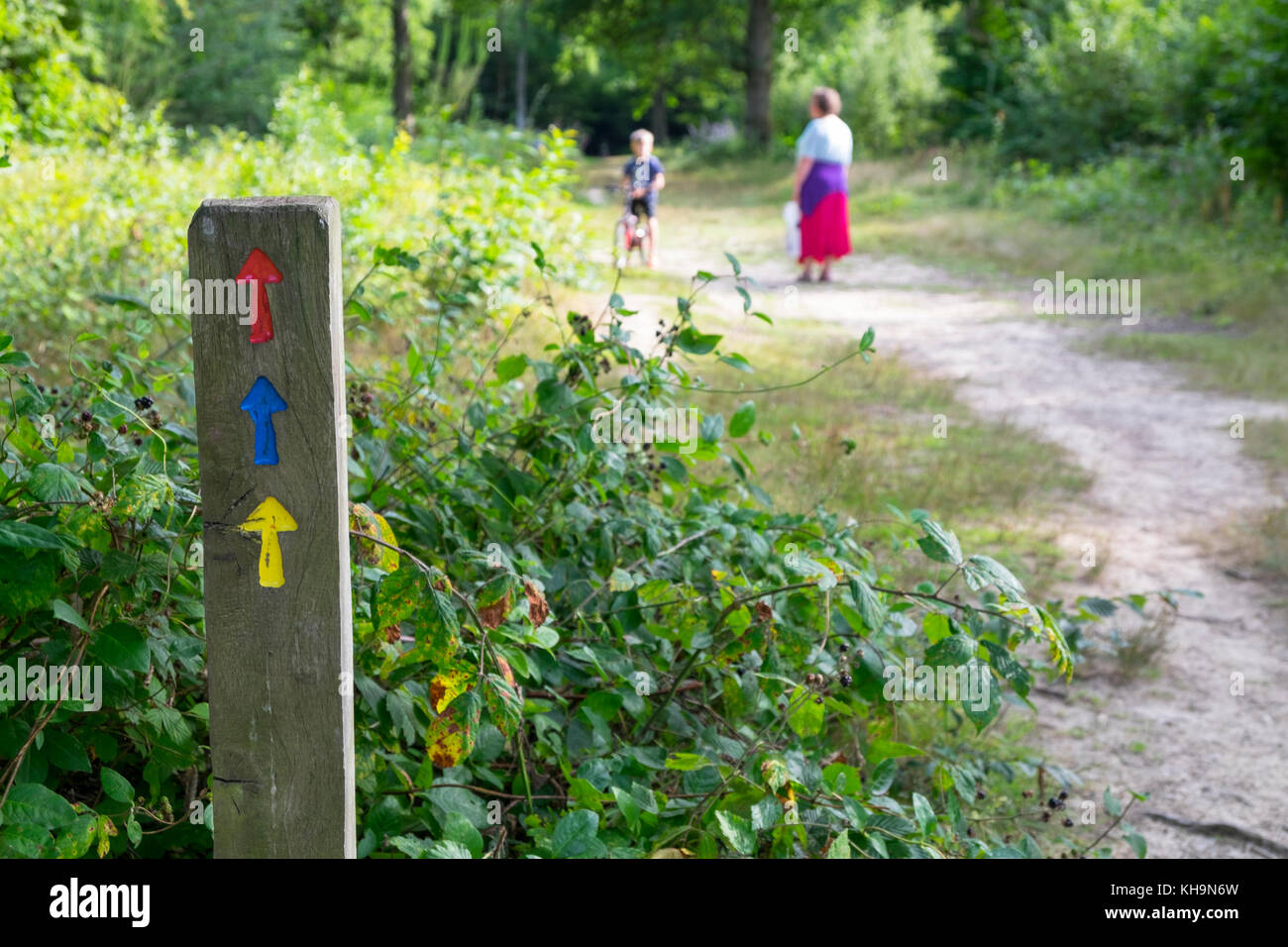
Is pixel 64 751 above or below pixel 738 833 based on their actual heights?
above

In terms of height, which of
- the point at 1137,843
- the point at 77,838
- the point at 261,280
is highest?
the point at 261,280

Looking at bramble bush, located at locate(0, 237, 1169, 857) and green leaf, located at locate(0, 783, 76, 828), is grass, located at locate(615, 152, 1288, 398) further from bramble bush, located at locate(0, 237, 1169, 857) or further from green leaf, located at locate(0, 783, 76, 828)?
green leaf, located at locate(0, 783, 76, 828)

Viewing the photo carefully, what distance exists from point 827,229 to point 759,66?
16183mm

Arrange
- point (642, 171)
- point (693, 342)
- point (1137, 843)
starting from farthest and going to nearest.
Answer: point (642, 171), point (693, 342), point (1137, 843)

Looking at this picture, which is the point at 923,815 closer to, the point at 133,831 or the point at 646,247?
the point at 133,831

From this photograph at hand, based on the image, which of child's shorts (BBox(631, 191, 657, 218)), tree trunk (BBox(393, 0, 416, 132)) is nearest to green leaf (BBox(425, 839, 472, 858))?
child's shorts (BBox(631, 191, 657, 218))

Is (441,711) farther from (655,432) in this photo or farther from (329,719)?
(655,432)

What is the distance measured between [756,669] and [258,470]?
1608 millimetres

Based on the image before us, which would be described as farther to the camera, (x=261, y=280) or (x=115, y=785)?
(x=115, y=785)

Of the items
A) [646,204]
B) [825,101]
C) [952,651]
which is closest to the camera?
[952,651]

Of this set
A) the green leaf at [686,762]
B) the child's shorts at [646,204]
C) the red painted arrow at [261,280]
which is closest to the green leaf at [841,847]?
the green leaf at [686,762]

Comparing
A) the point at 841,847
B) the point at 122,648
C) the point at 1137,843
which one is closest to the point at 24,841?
the point at 122,648

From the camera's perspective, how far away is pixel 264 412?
167 centimetres

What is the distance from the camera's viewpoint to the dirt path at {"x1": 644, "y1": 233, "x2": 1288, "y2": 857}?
3803 mm
